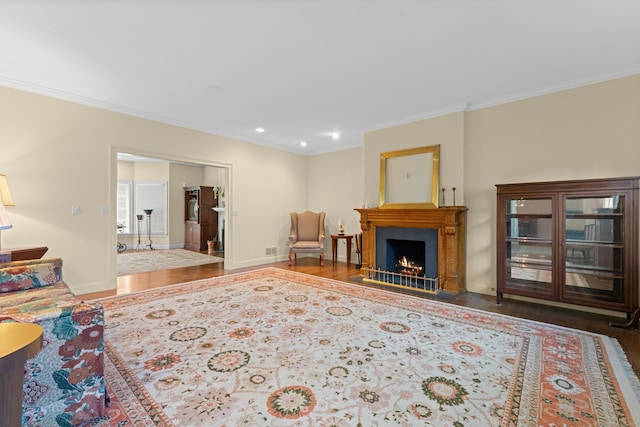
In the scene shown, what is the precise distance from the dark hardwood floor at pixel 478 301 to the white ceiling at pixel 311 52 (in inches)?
103

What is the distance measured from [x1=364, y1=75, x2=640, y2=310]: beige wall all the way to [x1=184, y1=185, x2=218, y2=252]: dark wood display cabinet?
5.73 metres

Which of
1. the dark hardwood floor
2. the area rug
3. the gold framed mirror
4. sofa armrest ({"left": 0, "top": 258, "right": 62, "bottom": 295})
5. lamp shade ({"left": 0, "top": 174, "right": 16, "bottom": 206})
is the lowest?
the dark hardwood floor

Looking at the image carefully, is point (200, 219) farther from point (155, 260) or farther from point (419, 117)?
point (419, 117)

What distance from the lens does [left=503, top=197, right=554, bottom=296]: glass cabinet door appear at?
3.35 m

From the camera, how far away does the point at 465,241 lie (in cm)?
419

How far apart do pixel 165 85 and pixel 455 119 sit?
12.9 ft

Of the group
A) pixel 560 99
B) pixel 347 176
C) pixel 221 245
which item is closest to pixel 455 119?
pixel 560 99

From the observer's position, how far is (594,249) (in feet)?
10.3

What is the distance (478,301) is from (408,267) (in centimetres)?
118

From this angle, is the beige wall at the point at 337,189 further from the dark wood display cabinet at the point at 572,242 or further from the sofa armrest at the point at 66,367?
the sofa armrest at the point at 66,367

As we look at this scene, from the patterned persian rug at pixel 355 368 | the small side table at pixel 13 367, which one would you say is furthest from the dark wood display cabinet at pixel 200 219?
the small side table at pixel 13 367

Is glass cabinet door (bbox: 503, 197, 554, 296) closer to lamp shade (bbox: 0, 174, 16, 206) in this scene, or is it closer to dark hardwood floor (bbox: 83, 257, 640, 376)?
dark hardwood floor (bbox: 83, 257, 640, 376)

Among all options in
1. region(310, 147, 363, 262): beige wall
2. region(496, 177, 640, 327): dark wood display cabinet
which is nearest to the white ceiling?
region(496, 177, 640, 327): dark wood display cabinet

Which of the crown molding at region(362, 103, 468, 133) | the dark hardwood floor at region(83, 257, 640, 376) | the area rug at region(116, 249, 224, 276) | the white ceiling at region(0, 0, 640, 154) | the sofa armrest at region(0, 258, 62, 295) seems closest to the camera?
the white ceiling at region(0, 0, 640, 154)
